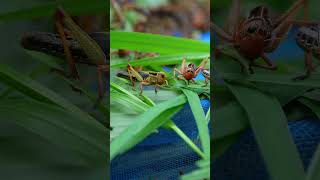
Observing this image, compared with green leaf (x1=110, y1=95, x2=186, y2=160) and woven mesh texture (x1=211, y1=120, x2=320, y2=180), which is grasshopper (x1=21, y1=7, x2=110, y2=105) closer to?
green leaf (x1=110, y1=95, x2=186, y2=160)

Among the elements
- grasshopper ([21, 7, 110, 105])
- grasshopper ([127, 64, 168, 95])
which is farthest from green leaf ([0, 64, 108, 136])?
grasshopper ([127, 64, 168, 95])

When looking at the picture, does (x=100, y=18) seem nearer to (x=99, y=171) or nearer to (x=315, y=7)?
(x=99, y=171)

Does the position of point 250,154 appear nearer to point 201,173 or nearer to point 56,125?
point 201,173

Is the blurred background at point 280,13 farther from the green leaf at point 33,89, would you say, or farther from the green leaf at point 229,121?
the green leaf at point 33,89

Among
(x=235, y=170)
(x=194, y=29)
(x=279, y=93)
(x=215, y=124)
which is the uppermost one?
(x=194, y=29)

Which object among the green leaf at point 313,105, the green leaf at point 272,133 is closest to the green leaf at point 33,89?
the green leaf at point 272,133

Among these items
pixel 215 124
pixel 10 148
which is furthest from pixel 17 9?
pixel 215 124
